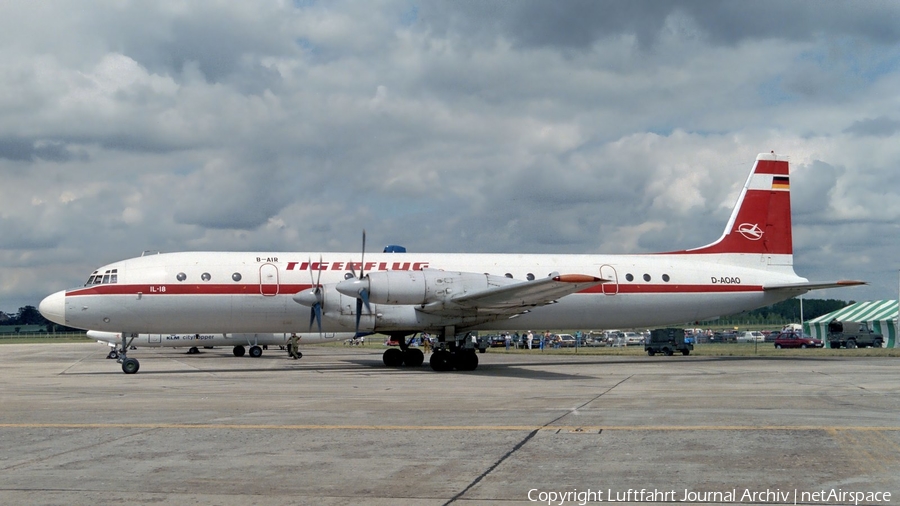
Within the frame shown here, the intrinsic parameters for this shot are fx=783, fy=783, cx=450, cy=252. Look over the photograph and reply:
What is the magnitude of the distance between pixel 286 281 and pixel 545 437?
1783 cm

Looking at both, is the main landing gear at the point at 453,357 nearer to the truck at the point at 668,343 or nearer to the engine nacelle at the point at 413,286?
the engine nacelle at the point at 413,286

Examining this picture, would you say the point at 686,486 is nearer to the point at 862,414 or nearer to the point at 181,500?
the point at 181,500

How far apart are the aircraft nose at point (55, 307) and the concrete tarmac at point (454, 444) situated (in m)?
6.25

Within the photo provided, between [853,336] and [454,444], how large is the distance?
55525 millimetres

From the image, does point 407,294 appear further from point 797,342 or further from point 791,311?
point 791,311

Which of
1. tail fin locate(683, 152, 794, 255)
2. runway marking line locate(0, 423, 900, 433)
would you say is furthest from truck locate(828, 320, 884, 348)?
runway marking line locate(0, 423, 900, 433)

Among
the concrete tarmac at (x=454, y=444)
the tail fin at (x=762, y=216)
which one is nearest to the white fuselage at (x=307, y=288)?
the tail fin at (x=762, y=216)

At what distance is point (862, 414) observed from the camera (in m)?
13.6

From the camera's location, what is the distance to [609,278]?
31.0m

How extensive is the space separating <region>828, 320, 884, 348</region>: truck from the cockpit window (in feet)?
165

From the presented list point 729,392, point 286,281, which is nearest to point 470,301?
point 286,281

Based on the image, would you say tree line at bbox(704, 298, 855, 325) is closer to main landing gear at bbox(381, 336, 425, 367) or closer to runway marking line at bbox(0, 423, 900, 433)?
main landing gear at bbox(381, 336, 425, 367)

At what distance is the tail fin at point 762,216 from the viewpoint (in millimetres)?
33875

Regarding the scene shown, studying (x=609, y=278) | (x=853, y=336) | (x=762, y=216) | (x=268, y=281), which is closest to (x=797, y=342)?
(x=853, y=336)
